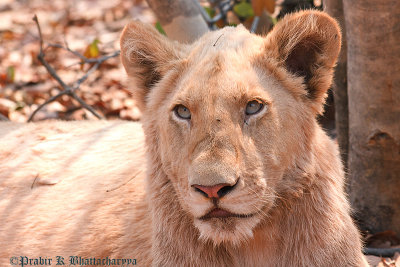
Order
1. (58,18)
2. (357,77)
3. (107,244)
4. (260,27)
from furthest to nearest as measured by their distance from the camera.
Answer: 1. (58,18)
2. (260,27)
3. (357,77)
4. (107,244)

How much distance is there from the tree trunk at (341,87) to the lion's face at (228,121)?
5.58ft

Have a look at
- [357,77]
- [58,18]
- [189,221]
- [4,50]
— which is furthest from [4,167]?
[58,18]

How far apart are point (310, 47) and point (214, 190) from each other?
1.16 meters

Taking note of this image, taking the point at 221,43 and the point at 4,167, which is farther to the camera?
the point at 4,167

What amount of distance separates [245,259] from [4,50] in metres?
6.84

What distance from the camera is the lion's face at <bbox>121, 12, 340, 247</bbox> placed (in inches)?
115

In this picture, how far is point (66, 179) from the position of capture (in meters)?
4.61

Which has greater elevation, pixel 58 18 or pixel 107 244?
pixel 58 18

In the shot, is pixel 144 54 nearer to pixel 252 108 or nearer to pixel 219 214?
pixel 252 108

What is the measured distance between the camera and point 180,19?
5.03m

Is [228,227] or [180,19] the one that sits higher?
[180,19]

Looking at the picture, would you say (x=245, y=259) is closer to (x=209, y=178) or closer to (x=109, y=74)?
(x=209, y=178)

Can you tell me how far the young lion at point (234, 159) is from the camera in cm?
302

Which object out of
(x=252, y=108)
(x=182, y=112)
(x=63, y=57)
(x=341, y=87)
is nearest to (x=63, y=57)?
(x=63, y=57)
